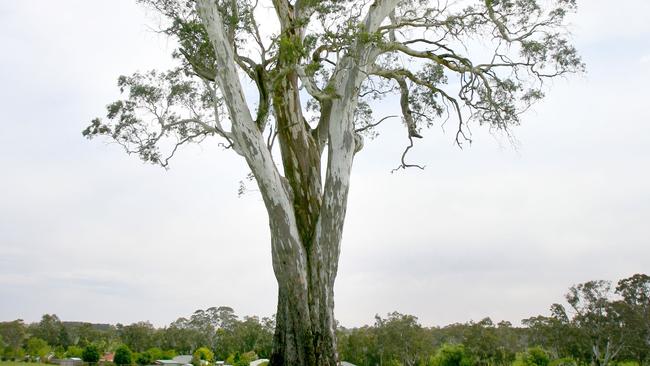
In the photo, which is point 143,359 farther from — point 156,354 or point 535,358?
point 535,358

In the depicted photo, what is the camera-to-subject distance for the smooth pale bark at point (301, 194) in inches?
275

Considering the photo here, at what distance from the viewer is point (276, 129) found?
27.1 feet

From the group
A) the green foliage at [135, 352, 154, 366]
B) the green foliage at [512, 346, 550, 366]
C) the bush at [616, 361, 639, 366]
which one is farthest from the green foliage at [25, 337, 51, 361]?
Result: the bush at [616, 361, 639, 366]

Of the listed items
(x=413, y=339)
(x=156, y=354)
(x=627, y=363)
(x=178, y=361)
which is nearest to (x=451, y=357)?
(x=413, y=339)

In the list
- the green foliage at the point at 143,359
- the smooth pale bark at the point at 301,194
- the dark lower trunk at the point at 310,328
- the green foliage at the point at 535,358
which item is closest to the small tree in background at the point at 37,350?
the green foliage at the point at 143,359

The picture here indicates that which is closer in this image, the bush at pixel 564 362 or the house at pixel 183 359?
the bush at pixel 564 362

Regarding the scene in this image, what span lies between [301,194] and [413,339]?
2662cm

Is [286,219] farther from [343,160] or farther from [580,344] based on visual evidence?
[580,344]

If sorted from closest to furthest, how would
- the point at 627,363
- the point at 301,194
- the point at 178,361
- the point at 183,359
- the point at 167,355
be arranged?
the point at 301,194, the point at 627,363, the point at 167,355, the point at 178,361, the point at 183,359

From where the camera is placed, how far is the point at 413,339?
32.6 metres

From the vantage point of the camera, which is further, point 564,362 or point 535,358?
point 535,358

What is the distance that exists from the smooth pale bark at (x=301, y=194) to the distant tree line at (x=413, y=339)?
22511 millimetres

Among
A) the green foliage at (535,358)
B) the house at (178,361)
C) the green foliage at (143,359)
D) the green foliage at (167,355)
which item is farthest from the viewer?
the green foliage at (167,355)

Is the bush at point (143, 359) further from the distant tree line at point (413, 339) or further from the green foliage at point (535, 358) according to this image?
the green foliage at point (535, 358)
